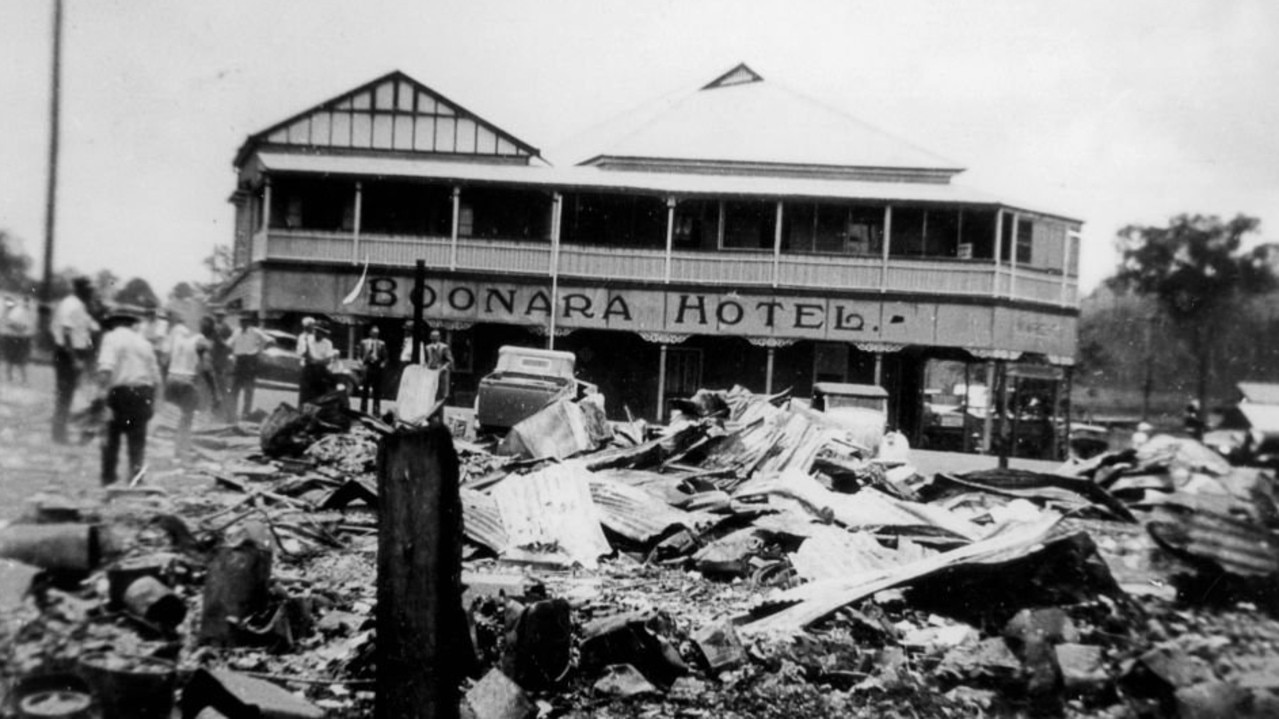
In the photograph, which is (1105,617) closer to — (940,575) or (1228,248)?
(940,575)

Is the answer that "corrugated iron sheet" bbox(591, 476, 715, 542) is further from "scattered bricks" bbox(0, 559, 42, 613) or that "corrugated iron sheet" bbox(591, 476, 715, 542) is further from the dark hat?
"scattered bricks" bbox(0, 559, 42, 613)

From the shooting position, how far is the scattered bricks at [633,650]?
4.51 meters

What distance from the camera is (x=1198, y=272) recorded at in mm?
4219

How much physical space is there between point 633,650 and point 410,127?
21.1 metres

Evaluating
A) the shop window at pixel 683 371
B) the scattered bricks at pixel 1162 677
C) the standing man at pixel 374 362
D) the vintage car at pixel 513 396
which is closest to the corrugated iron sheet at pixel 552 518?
the standing man at pixel 374 362

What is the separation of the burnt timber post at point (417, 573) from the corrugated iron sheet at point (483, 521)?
13.6 feet

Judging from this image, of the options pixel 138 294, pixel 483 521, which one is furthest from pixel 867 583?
pixel 138 294

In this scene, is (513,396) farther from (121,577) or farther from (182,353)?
(121,577)

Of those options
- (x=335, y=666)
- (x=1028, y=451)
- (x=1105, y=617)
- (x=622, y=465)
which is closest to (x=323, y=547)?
(x=335, y=666)

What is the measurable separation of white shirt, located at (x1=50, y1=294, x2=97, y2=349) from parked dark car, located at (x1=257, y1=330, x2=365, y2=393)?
6471 millimetres

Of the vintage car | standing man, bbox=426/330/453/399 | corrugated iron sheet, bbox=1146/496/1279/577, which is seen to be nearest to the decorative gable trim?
the vintage car

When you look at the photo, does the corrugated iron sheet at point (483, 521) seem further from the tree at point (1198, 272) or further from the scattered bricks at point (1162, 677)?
the tree at point (1198, 272)

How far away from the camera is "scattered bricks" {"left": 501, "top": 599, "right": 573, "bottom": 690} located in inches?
168

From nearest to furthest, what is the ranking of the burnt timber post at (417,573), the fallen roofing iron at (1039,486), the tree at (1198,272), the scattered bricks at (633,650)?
the burnt timber post at (417,573) < the tree at (1198,272) < the scattered bricks at (633,650) < the fallen roofing iron at (1039,486)
